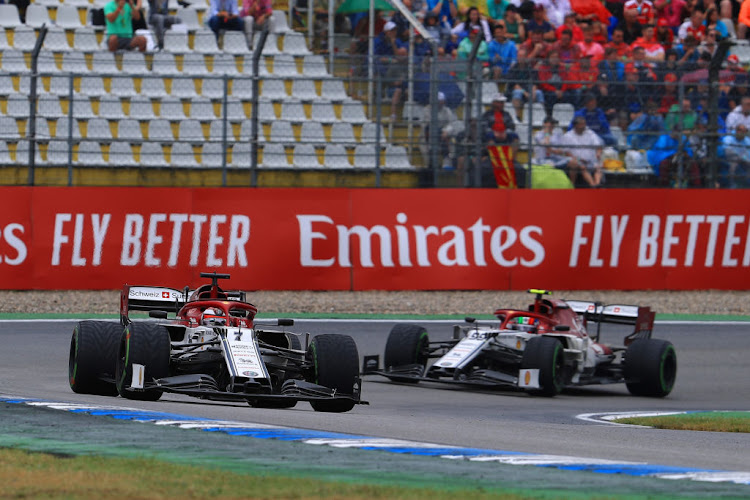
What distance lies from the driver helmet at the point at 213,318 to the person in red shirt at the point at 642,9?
516 inches

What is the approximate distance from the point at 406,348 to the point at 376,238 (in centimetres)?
503

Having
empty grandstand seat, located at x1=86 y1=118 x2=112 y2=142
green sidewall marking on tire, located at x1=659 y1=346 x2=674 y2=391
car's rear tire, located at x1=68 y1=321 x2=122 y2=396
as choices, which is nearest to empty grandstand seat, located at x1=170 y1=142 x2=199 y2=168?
empty grandstand seat, located at x1=86 y1=118 x2=112 y2=142

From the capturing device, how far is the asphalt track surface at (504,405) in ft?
27.4

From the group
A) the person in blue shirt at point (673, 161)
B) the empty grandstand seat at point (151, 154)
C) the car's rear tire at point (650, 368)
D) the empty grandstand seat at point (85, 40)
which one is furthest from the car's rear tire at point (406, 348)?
the empty grandstand seat at point (85, 40)

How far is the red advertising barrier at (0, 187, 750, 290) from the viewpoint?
59.0ft

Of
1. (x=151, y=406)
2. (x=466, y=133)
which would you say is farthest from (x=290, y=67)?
(x=151, y=406)

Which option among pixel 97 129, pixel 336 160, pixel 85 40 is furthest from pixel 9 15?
pixel 336 160

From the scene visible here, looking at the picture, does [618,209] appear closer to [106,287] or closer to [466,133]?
[466,133]

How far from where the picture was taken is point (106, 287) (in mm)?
18047

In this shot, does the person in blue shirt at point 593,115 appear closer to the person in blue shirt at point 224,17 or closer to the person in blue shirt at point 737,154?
the person in blue shirt at point 737,154

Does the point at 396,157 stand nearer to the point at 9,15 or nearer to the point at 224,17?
the point at 224,17

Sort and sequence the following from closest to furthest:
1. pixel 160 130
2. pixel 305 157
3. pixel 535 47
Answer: pixel 160 130
pixel 305 157
pixel 535 47

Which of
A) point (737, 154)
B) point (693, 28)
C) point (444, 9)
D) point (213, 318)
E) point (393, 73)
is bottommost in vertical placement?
point (213, 318)

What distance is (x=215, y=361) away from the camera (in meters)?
10.4
